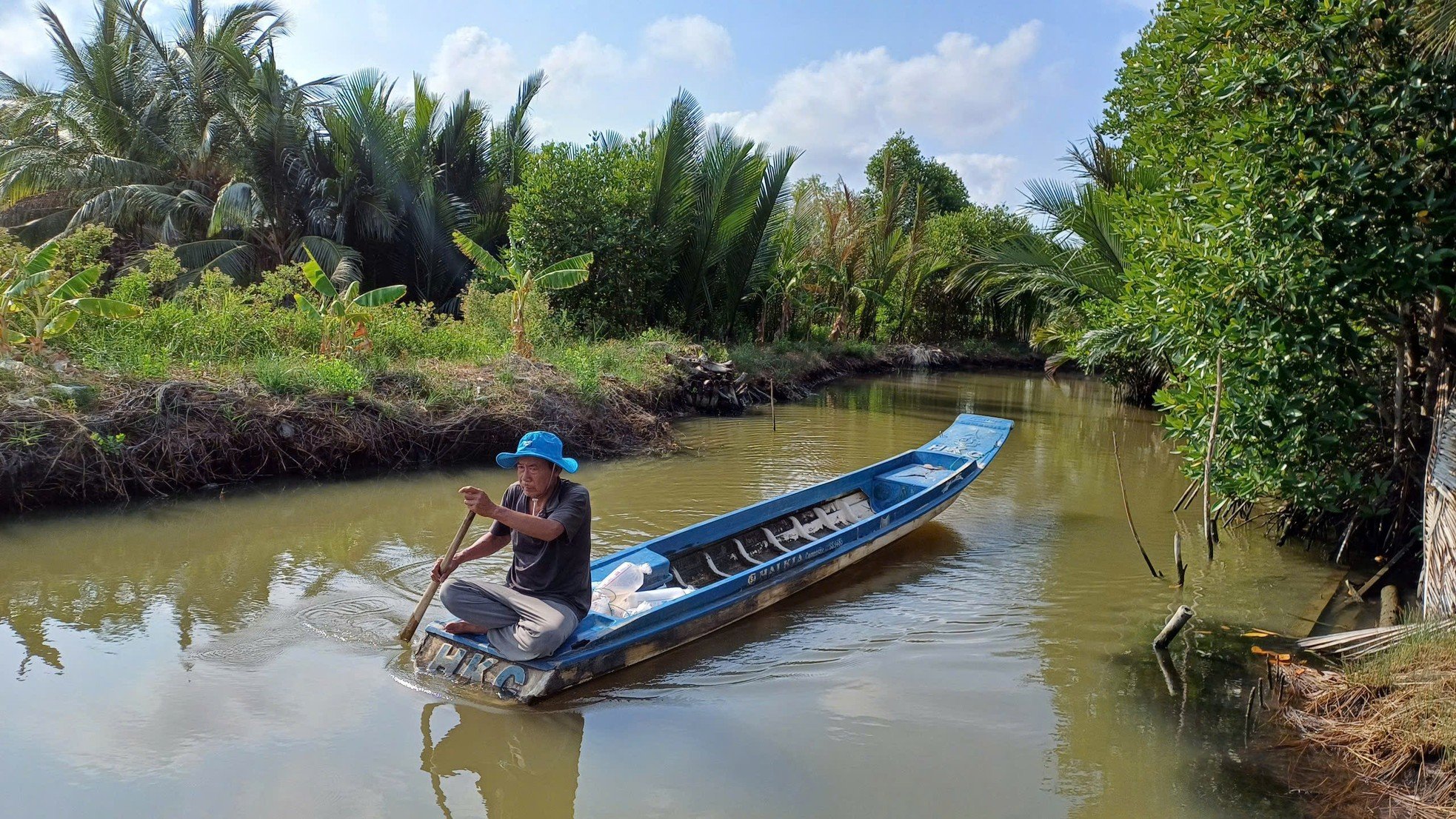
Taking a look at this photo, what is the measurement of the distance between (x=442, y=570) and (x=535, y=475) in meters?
0.82

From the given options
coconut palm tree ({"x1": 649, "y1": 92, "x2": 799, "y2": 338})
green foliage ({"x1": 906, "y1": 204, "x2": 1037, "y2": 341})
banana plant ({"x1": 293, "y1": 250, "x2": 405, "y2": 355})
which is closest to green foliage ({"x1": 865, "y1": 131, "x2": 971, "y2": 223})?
green foliage ({"x1": 906, "y1": 204, "x2": 1037, "y2": 341})

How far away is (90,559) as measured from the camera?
6.86m

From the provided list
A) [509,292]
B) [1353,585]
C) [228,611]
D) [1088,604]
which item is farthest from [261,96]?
[1353,585]

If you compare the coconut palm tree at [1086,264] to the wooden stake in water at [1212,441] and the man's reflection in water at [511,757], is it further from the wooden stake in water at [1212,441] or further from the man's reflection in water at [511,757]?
the man's reflection in water at [511,757]

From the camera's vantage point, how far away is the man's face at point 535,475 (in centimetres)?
441

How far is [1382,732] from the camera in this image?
4285 millimetres

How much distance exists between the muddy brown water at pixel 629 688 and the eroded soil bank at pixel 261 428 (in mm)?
412

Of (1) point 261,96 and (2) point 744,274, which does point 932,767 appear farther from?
(1) point 261,96

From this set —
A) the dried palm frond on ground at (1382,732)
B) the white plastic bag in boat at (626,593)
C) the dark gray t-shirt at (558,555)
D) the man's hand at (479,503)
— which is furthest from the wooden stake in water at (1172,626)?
the man's hand at (479,503)

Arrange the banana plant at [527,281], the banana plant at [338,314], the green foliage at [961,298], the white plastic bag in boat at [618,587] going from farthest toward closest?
1. the green foliage at [961,298]
2. the banana plant at [527,281]
3. the banana plant at [338,314]
4. the white plastic bag in boat at [618,587]

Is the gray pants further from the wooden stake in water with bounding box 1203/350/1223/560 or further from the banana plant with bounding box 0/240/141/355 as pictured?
the banana plant with bounding box 0/240/141/355

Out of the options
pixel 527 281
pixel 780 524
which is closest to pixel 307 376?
pixel 527 281

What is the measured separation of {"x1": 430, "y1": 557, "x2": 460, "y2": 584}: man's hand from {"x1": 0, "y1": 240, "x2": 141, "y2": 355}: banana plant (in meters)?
6.27

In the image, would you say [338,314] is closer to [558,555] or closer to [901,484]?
[901,484]
